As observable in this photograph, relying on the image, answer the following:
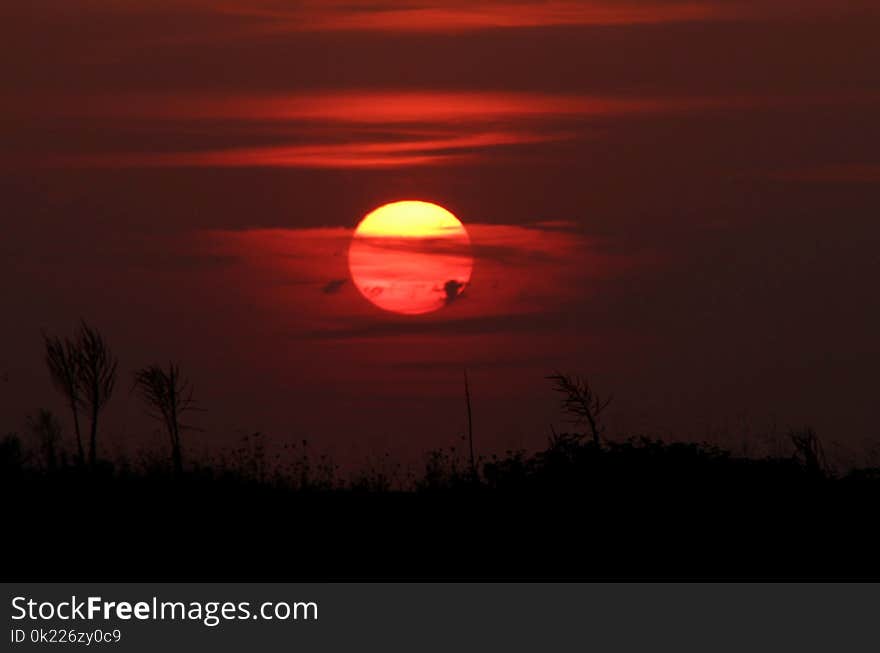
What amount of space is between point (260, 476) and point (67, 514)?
3910 millimetres

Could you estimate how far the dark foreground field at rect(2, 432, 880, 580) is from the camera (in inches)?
802

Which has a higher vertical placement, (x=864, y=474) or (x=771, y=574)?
(x=864, y=474)

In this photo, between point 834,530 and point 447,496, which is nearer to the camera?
point 834,530

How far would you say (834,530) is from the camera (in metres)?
21.4

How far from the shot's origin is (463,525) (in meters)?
21.8

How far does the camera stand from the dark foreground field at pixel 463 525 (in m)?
20.4

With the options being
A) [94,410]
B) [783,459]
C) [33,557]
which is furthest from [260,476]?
[783,459]

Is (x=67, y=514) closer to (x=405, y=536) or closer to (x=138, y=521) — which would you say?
(x=138, y=521)

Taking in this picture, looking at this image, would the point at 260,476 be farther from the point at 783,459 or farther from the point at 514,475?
the point at 783,459
